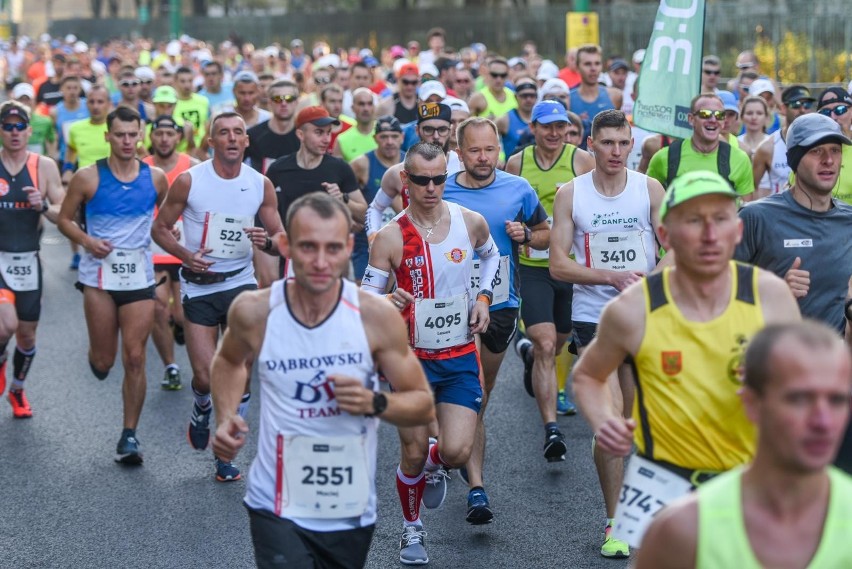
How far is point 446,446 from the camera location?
7.15 m

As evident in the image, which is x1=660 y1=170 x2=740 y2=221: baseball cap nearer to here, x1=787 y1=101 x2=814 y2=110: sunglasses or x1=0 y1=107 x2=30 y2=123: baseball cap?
x1=0 y1=107 x2=30 y2=123: baseball cap

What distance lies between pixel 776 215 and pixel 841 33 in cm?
1701

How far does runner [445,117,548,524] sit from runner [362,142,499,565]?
2.34 ft

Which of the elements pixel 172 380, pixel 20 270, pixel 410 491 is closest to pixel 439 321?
pixel 410 491

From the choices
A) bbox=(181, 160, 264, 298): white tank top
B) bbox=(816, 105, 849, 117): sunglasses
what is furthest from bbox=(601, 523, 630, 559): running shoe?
bbox=(816, 105, 849, 117): sunglasses

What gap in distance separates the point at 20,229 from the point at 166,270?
1724 millimetres

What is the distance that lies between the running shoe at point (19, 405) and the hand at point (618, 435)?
6.76m

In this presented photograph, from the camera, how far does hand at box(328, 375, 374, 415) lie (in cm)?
449

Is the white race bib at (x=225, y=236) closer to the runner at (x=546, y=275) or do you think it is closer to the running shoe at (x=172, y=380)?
A: the runner at (x=546, y=275)

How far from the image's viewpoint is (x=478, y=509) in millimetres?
7496

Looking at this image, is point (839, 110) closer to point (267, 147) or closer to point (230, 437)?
point (267, 147)

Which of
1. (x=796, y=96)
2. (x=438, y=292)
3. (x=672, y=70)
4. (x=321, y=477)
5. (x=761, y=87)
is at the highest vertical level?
(x=672, y=70)

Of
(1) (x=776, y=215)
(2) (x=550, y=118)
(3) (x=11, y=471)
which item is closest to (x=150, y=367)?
(3) (x=11, y=471)

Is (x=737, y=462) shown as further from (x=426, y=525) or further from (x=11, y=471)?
(x=11, y=471)
